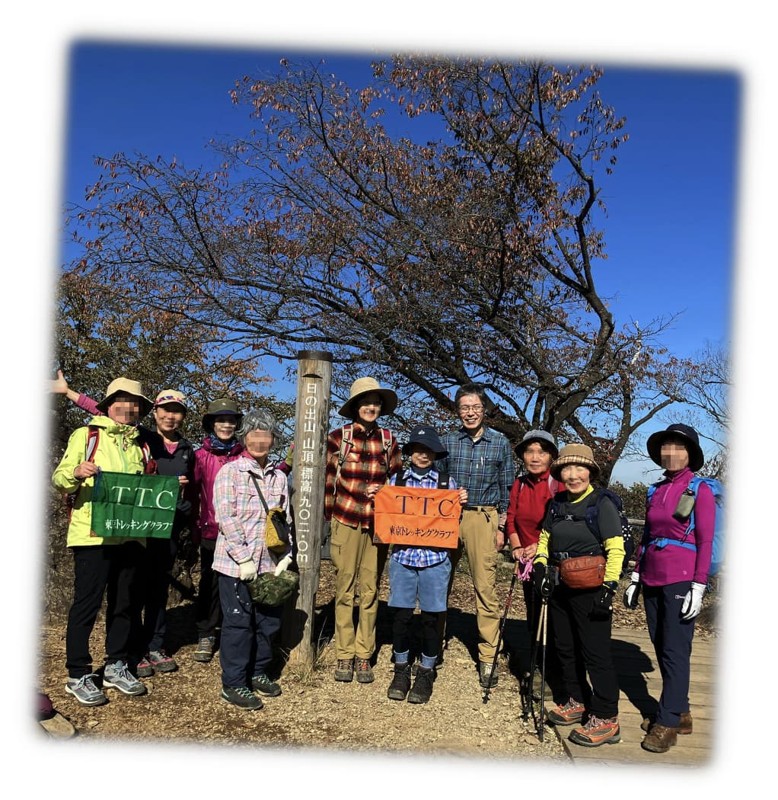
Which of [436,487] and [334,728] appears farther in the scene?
[436,487]

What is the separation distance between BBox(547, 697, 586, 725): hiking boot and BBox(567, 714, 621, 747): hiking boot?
21 cm

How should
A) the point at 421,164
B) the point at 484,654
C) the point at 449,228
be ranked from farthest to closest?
1. the point at 421,164
2. the point at 449,228
3. the point at 484,654

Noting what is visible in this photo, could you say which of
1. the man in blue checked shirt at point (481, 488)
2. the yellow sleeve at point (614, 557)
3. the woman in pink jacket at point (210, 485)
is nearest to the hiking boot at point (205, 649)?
the woman in pink jacket at point (210, 485)

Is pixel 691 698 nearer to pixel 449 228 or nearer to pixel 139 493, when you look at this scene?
pixel 139 493

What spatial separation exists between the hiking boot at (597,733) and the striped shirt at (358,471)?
2008mm

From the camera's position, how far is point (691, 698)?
16.5 feet

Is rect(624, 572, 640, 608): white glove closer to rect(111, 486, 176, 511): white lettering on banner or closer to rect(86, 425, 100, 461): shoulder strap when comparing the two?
rect(111, 486, 176, 511): white lettering on banner

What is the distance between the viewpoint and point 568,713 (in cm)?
448

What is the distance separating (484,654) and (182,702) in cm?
231

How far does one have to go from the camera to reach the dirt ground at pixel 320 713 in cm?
407

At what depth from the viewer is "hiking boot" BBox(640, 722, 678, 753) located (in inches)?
159

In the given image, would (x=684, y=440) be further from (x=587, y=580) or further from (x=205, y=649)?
(x=205, y=649)

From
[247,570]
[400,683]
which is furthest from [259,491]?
[400,683]

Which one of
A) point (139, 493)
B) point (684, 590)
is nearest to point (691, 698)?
point (684, 590)
